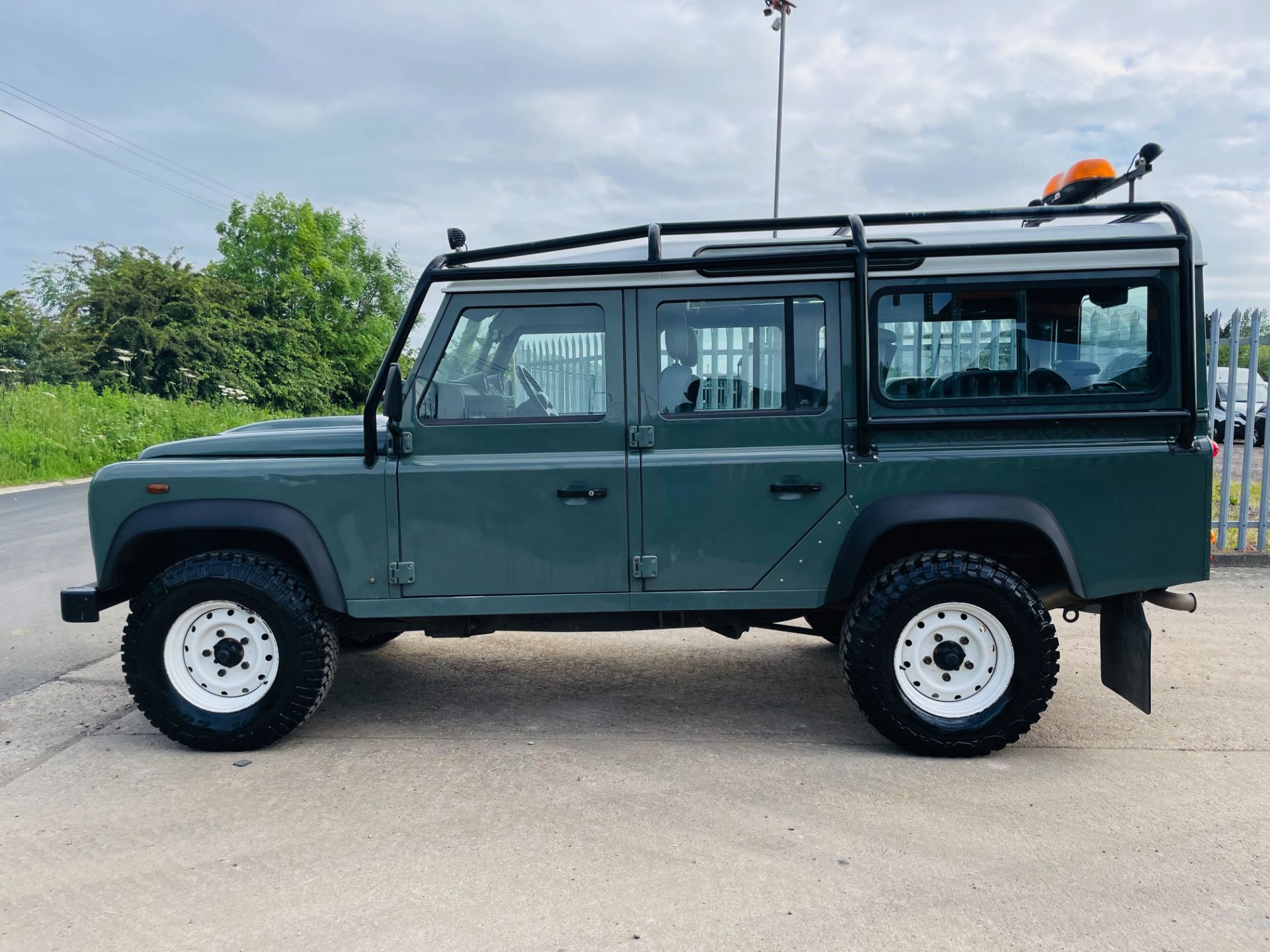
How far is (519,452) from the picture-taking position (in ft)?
13.0

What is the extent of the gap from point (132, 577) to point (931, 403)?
3766 mm

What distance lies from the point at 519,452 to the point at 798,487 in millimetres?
1229

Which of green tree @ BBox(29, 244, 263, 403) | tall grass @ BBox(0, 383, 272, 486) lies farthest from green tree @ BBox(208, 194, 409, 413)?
tall grass @ BBox(0, 383, 272, 486)

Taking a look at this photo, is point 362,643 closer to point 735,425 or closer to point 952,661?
point 735,425

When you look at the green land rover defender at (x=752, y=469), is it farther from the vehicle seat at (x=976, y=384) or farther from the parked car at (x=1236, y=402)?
the parked car at (x=1236, y=402)

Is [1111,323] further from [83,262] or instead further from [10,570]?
[83,262]

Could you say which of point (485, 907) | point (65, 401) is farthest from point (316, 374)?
point (485, 907)

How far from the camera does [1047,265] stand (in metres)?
3.83

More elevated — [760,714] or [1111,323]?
[1111,323]

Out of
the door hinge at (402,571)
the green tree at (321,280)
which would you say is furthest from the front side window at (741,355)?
the green tree at (321,280)

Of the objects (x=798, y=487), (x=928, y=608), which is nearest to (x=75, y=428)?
(x=798, y=487)

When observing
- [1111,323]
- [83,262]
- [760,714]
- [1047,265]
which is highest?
[83,262]

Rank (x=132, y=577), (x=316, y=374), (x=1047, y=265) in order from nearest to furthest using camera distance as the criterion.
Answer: (x=1047, y=265)
(x=132, y=577)
(x=316, y=374)

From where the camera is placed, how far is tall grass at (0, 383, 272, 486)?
16.3 meters
